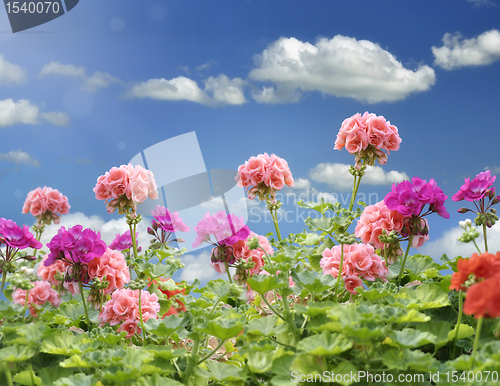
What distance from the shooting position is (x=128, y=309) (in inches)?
103

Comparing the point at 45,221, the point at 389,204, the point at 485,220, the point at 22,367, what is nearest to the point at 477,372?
the point at 389,204

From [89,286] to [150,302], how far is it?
0.63m

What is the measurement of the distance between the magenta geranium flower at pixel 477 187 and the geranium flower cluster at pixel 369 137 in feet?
2.12

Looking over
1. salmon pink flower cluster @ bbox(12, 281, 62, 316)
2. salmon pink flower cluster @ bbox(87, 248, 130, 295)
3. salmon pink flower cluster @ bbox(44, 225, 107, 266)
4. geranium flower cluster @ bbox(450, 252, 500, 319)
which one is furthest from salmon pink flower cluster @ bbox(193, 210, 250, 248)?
geranium flower cluster @ bbox(450, 252, 500, 319)

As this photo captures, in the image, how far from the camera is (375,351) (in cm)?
168

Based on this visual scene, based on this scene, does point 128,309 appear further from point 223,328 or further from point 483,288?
point 483,288

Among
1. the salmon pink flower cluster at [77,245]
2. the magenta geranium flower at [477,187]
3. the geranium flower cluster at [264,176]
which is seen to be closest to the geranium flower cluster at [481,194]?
the magenta geranium flower at [477,187]

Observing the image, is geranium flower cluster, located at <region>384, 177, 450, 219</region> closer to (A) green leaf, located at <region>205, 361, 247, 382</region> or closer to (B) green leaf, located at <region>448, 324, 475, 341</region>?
(B) green leaf, located at <region>448, 324, 475, 341</region>

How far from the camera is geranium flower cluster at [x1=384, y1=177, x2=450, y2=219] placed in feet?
8.79

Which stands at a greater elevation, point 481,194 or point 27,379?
point 481,194

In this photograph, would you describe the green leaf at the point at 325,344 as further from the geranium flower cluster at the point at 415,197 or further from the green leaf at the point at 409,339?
the geranium flower cluster at the point at 415,197

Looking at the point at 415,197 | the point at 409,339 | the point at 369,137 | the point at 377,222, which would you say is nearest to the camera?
the point at 409,339

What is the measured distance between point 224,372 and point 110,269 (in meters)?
1.38

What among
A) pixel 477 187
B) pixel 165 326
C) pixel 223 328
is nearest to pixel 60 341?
pixel 165 326
